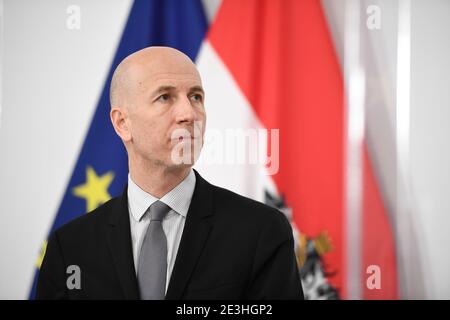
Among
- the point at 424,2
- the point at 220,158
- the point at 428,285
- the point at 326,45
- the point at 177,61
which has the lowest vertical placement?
the point at 428,285

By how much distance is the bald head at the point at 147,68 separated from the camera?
96cm

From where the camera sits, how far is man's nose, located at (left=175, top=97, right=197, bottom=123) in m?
0.96

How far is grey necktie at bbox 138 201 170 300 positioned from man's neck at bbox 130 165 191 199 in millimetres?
45

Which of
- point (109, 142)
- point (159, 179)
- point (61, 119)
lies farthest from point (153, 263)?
point (61, 119)

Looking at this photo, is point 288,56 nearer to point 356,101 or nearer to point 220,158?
point 356,101

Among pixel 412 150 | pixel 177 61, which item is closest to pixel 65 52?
pixel 177 61

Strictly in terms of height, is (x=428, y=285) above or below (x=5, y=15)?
below

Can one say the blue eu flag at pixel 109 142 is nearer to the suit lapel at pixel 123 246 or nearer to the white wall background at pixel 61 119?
the white wall background at pixel 61 119

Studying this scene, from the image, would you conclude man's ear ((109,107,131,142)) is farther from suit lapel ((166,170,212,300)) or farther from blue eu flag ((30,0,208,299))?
blue eu flag ((30,0,208,299))

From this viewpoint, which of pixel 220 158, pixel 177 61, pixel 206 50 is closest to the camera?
pixel 177 61

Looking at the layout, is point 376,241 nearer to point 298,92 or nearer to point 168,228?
point 298,92

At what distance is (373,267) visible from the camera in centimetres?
158

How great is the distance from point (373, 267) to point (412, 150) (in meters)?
0.44

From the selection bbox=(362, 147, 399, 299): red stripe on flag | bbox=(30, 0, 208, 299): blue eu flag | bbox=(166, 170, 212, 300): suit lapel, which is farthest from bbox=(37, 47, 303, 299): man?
bbox=(362, 147, 399, 299): red stripe on flag
